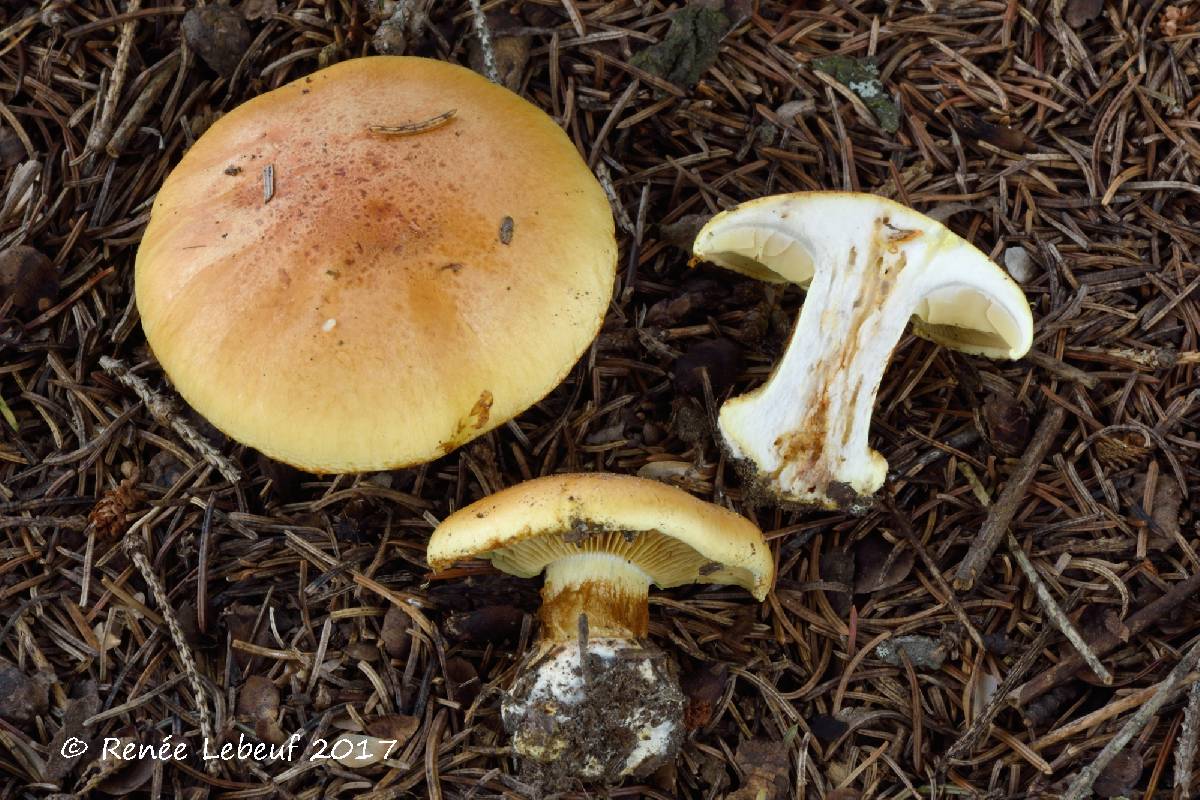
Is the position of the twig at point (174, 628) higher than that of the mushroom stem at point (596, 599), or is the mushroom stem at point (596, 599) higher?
the mushroom stem at point (596, 599)

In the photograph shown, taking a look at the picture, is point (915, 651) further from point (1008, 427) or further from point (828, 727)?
point (1008, 427)

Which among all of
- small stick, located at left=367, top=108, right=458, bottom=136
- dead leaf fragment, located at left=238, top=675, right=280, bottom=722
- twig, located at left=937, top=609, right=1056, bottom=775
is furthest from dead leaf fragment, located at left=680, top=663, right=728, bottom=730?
small stick, located at left=367, top=108, right=458, bottom=136

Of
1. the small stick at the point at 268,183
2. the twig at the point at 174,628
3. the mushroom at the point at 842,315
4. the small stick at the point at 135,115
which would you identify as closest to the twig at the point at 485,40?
the small stick at the point at 268,183

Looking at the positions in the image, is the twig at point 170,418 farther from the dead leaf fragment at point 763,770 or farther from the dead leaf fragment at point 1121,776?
the dead leaf fragment at point 1121,776

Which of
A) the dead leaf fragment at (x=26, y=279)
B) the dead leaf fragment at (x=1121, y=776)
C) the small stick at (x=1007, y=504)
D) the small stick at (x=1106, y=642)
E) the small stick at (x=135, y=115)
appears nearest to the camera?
the dead leaf fragment at (x=1121, y=776)

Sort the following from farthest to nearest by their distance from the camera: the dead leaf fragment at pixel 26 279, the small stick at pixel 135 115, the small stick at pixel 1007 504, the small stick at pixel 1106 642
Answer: the small stick at pixel 135 115 → the dead leaf fragment at pixel 26 279 → the small stick at pixel 1007 504 → the small stick at pixel 1106 642

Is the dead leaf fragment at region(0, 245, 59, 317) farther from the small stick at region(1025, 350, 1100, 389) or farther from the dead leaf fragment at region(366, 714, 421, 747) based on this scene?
the small stick at region(1025, 350, 1100, 389)
